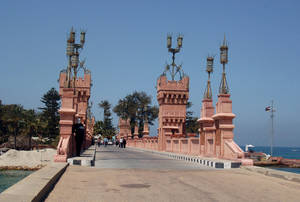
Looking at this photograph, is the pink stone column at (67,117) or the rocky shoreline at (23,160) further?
the rocky shoreline at (23,160)

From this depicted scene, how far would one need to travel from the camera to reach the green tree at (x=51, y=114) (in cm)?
8381

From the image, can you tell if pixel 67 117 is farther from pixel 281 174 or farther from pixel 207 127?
pixel 281 174

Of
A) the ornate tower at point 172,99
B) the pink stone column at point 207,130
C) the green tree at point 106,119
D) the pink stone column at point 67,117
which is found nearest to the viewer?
the pink stone column at point 67,117

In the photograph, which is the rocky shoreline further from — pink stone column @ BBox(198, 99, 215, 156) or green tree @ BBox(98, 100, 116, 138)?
green tree @ BBox(98, 100, 116, 138)

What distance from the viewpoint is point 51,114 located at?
91625 millimetres

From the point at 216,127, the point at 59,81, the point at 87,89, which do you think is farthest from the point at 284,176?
the point at 87,89

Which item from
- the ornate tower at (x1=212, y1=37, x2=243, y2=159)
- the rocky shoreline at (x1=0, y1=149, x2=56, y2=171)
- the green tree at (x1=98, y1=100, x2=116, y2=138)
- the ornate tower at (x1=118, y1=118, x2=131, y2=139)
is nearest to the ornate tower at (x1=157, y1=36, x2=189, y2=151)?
the rocky shoreline at (x1=0, y1=149, x2=56, y2=171)

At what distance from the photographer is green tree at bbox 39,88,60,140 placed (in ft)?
275

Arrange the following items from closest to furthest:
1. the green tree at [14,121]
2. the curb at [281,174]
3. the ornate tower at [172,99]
Answer: the curb at [281,174] < the ornate tower at [172,99] < the green tree at [14,121]

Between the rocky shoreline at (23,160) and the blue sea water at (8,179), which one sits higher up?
the rocky shoreline at (23,160)

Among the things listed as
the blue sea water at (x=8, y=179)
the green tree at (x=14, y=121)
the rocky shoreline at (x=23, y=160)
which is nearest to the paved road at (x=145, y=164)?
the blue sea water at (x=8, y=179)

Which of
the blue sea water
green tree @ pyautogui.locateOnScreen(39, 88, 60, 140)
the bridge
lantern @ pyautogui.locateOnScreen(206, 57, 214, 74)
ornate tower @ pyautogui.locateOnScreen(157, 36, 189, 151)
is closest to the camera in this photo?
the bridge

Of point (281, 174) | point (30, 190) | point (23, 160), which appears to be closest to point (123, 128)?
point (23, 160)

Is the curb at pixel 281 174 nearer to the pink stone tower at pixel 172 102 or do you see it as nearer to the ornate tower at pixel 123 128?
the pink stone tower at pixel 172 102
